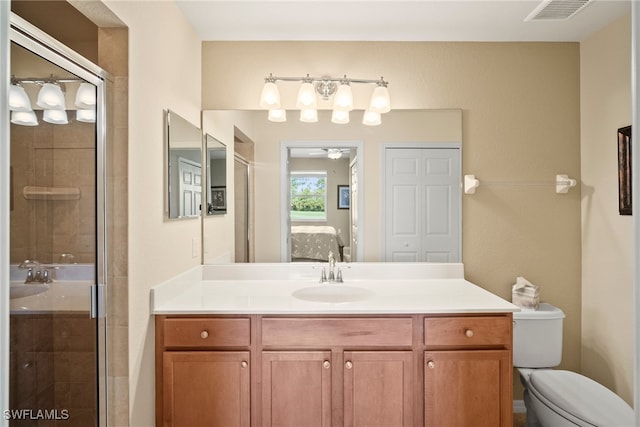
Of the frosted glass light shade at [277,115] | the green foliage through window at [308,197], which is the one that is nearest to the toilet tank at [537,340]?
the green foliage through window at [308,197]

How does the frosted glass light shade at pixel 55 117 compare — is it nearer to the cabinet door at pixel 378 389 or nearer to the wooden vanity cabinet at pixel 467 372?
the cabinet door at pixel 378 389

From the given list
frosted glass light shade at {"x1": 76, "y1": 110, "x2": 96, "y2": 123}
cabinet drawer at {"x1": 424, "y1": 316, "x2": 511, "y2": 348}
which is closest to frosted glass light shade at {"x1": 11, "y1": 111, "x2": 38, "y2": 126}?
frosted glass light shade at {"x1": 76, "y1": 110, "x2": 96, "y2": 123}

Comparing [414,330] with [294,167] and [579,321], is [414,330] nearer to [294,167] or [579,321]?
[294,167]

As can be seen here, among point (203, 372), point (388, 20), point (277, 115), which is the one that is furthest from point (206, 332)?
point (388, 20)

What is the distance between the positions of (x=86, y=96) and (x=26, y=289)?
680mm

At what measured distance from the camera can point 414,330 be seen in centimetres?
180

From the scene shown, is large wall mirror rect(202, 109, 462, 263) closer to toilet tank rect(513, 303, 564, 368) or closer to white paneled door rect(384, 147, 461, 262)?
white paneled door rect(384, 147, 461, 262)

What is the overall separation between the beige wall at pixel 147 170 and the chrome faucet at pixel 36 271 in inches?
11.3

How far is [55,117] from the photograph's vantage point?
126 cm

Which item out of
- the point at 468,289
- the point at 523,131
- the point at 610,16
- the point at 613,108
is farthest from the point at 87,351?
the point at 610,16

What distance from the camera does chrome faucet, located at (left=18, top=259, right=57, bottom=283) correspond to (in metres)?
1.19

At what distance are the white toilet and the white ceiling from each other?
5.38ft

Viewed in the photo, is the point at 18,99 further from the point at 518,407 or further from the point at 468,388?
the point at 518,407

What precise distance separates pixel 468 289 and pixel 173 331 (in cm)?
158
